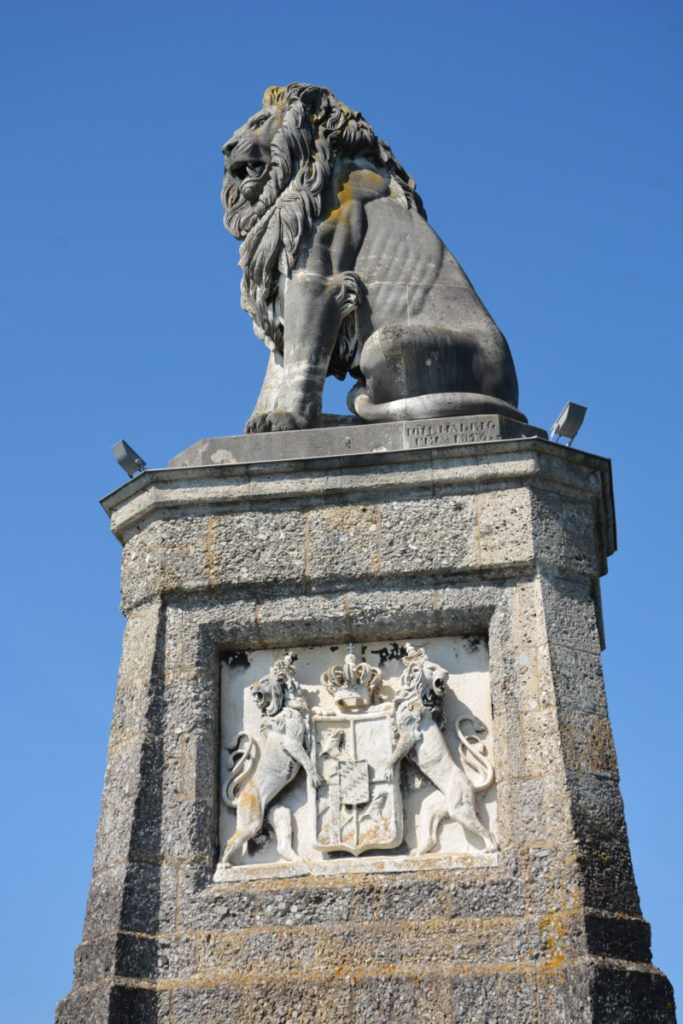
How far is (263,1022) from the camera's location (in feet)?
24.5

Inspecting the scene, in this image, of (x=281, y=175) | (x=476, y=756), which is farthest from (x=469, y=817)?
(x=281, y=175)

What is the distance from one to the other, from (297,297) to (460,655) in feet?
8.35

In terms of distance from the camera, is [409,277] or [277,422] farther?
[409,277]

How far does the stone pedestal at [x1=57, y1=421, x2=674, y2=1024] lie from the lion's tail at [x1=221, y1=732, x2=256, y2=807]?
54 millimetres

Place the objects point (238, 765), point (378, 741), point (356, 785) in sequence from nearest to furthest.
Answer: point (356, 785) → point (378, 741) → point (238, 765)

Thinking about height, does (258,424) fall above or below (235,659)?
above

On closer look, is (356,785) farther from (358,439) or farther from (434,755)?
(358,439)

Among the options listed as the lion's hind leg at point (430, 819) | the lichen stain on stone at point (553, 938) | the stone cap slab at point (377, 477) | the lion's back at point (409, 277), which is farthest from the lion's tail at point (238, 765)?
the lion's back at point (409, 277)

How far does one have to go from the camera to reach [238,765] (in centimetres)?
829

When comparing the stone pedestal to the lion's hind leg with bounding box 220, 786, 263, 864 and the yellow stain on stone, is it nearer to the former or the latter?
the lion's hind leg with bounding box 220, 786, 263, 864

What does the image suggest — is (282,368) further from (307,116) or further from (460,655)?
(460,655)

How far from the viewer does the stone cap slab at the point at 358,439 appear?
8820 mm

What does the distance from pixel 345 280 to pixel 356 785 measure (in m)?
3.23

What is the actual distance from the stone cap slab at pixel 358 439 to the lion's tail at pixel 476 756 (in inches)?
64.5
